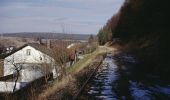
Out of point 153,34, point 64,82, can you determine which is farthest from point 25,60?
point 64,82

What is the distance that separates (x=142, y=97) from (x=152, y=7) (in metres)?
30.4

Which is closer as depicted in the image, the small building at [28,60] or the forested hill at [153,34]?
the forested hill at [153,34]

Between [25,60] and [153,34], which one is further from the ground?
[153,34]

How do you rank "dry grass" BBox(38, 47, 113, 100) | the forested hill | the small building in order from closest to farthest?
"dry grass" BBox(38, 47, 113, 100) < the forested hill < the small building

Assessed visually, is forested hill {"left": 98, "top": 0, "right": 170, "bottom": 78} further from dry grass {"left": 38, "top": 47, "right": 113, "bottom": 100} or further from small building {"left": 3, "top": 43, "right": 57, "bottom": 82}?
small building {"left": 3, "top": 43, "right": 57, "bottom": 82}

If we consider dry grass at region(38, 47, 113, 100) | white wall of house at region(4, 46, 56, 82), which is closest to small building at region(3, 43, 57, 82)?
white wall of house at region(4, 46, 56, 82)

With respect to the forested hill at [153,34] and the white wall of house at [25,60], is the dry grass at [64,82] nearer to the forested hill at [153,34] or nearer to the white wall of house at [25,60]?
the forested hill at [153,34]

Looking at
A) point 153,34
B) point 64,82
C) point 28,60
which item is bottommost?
point 28,60

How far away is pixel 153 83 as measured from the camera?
1683 cm

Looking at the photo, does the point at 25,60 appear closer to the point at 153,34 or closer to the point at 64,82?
the point at 153,34

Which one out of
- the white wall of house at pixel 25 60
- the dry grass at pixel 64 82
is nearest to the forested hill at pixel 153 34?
the dry grass at pixel 64 82

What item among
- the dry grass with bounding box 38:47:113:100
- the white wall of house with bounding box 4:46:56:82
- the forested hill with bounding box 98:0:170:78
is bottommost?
the white wall of house with bounding box 4:46:56:82

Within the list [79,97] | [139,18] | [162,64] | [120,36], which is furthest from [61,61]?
[120,36]

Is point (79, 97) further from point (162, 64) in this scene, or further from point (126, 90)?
point (162, 64)
